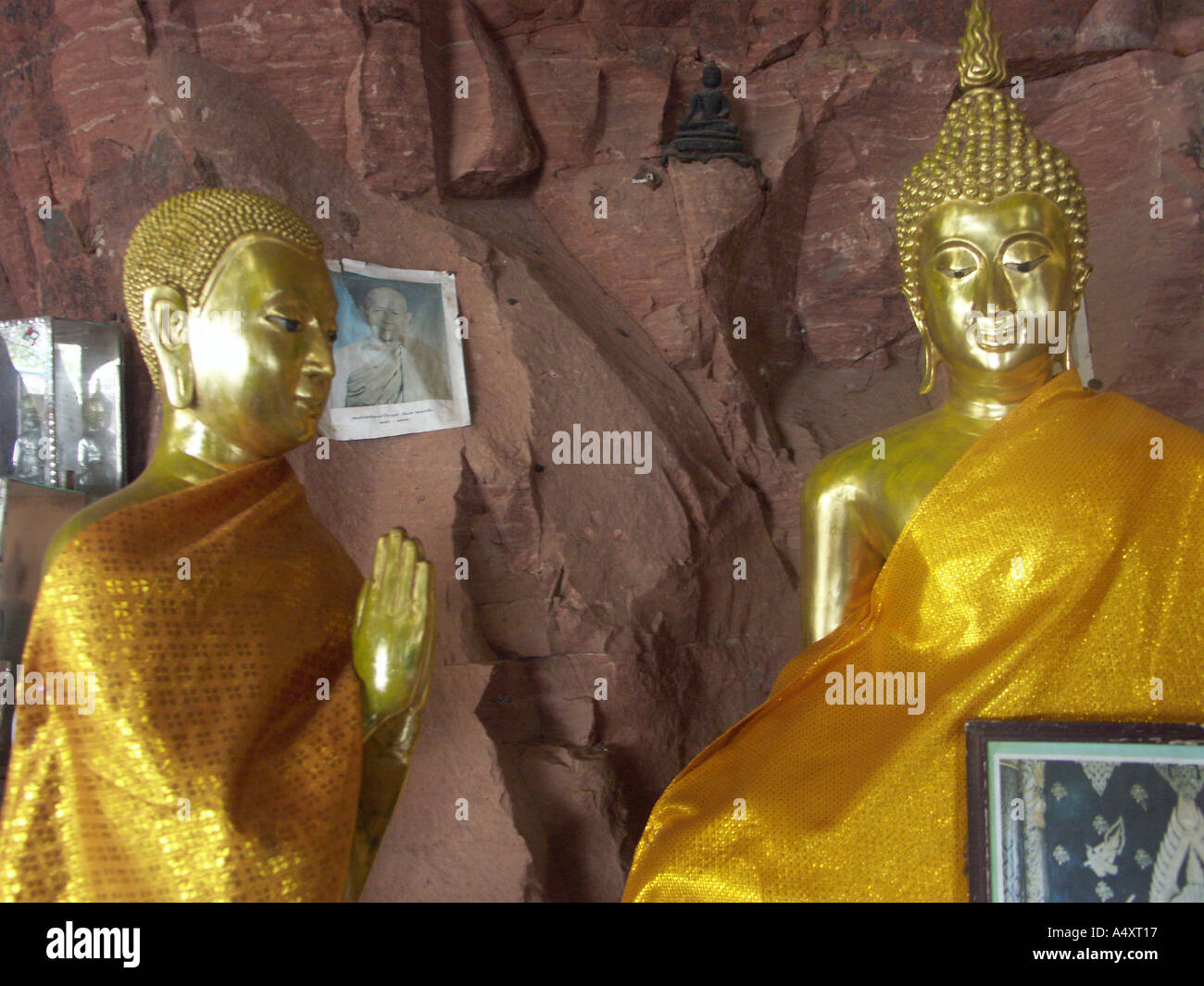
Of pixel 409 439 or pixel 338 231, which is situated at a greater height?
pixel 338 231

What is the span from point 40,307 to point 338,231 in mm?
729

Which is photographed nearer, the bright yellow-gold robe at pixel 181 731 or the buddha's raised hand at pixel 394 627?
the bright yellow-gold robe at pixel 181 731

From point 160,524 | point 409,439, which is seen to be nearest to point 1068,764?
point 160,524

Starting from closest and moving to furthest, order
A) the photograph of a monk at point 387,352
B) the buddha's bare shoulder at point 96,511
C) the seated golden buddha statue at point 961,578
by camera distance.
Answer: the buddha's bare shoulder at point 96,511 < the seated golden buddha statue at point 961,578 < the photograph of a monk at point 387,352

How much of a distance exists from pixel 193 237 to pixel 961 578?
4.48ft

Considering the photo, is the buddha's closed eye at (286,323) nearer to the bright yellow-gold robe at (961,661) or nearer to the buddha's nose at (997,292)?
the bright yellow-gold robe at (961,661)

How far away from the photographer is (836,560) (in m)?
2.10

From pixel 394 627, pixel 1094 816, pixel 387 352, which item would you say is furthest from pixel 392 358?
pixel 1094 816

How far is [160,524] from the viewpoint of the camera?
1.68 metres

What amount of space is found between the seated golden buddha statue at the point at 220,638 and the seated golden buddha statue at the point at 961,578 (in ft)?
1.85

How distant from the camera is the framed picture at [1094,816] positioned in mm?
1509

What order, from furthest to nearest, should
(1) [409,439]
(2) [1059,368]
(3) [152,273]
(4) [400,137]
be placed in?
(4) [400,137] → (1) [409,439] → (2) [1059,368] → (3) [152,273]

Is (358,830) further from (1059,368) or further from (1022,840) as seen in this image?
(1059,368)

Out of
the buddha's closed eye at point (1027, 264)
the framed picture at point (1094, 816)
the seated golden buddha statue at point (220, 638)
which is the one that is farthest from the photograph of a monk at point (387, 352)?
the framed picture at point (1094, 816)
